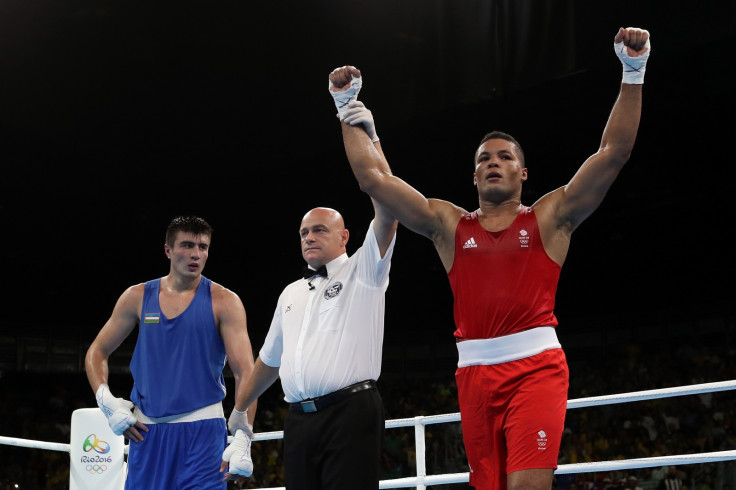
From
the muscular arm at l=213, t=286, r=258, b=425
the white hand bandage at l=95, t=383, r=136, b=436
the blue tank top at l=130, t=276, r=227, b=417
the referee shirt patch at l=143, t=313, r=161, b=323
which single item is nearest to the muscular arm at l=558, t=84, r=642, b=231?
the muscular arm at l=213, t=286, r=258, b=425

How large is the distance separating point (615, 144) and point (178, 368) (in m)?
2.19

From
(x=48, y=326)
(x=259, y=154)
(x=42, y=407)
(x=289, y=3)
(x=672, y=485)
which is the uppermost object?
(x=289, y=3)

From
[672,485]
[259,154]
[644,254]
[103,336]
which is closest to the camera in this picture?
[103,336]

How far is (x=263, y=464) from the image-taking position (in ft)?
42.5

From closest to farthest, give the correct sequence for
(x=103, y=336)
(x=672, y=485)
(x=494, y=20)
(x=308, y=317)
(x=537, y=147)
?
(x=308, y=317) < (x=103, y=336) < (x=494, y=20) < (x=672, y=485) < (x=537, y=147)

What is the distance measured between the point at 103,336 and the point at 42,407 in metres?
11.8

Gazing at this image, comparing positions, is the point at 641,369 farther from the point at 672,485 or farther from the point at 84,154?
the point at 84,154

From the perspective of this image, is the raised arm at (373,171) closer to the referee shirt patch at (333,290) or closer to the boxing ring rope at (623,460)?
the referee shirt patch at (333,290)

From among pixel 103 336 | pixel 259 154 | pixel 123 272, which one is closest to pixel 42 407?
pixel 123 272

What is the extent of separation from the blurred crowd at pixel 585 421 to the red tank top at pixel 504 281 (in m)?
6.76

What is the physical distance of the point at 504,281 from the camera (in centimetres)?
290

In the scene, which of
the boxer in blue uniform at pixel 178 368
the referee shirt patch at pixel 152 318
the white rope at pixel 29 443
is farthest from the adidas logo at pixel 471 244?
the white rope at pixel 29 443

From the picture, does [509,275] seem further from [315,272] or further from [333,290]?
[315,272]

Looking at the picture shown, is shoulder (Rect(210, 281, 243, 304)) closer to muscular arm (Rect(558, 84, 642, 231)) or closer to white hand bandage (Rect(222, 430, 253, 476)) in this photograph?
white hand bandage (Rect(222, 430, 253, 476))
